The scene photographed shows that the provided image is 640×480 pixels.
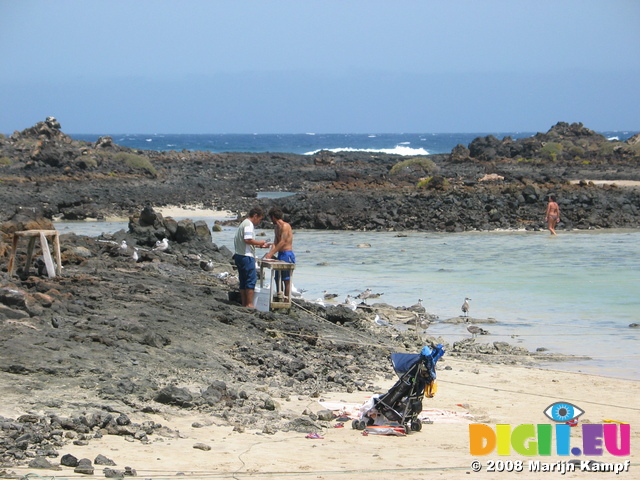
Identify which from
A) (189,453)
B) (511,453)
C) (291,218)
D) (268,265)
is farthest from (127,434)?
(291,218)

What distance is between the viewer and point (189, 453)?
5.92 m

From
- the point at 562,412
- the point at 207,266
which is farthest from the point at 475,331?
the point at 207,266

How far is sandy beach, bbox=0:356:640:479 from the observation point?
5.63m

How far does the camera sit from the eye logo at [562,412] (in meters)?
7.21

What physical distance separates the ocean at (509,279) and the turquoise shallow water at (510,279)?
0.02 m

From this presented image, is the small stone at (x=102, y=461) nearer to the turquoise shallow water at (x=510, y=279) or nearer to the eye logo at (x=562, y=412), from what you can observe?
the eye logo at (x=562, y=412)

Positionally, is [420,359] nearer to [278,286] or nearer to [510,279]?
[278,286]

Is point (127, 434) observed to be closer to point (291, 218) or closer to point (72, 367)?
point (72, 367)

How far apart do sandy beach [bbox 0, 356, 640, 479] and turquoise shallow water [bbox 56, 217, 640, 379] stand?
235 centimetres

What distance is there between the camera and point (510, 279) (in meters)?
17.5

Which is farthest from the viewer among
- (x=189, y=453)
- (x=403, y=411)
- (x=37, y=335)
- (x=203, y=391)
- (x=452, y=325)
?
(x=452, y=325)

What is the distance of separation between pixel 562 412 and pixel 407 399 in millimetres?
1526

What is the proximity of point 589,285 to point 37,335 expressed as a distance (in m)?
11.8

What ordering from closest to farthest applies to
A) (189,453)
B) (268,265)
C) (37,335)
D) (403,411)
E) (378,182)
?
(189,453) → (403,411) → (37,335) → (268,265) → (378,182)
